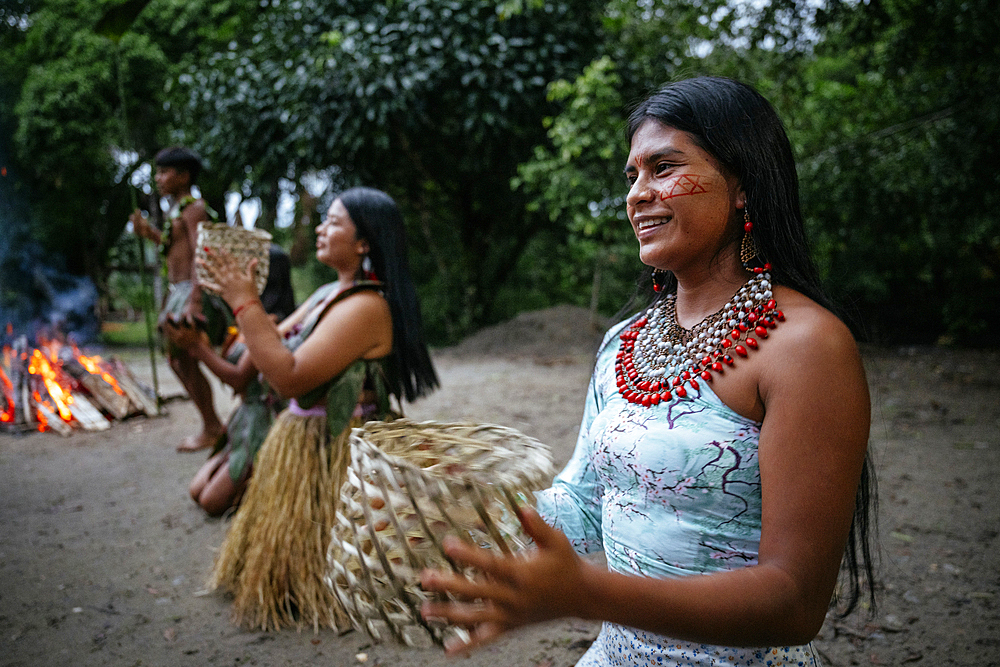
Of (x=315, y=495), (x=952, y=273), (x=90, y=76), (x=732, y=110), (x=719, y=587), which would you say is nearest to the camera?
(x=719, y=587)

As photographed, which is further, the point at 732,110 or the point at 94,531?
the point at 94,531

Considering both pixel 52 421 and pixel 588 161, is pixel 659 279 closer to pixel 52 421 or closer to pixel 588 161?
pixel 52 421

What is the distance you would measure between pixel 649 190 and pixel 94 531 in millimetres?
3756

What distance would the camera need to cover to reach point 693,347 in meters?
1.23

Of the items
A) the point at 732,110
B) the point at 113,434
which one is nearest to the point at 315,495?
the point at 732,110

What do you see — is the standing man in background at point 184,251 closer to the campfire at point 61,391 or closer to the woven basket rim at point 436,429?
the campfire at point 61,391

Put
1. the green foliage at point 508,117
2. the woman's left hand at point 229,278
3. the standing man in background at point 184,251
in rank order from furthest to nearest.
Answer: the green foliage at point 508,117
the standing man in background at point 184,251
the woman's left hand at point 229,278

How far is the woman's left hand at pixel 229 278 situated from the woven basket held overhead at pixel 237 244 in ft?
0.16

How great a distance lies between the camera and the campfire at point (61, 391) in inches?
226

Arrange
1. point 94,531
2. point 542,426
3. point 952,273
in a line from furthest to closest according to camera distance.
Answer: point 952,273, point 542,426, point 94,531

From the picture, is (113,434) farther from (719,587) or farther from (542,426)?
(719,587)

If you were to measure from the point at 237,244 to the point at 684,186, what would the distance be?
2.19 meters

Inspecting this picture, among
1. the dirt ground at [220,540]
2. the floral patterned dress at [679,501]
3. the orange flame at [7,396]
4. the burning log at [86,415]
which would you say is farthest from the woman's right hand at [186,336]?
the orange flame at [7,396]

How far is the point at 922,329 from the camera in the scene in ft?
30.6
